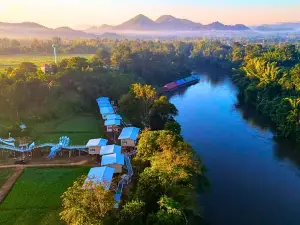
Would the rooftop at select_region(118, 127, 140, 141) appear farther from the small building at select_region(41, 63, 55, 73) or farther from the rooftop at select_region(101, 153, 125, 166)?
the small building at select_region(41, 63, 55, 73)

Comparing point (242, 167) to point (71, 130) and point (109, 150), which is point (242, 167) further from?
point (71, 130)

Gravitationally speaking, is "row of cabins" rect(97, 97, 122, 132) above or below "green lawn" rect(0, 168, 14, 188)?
above

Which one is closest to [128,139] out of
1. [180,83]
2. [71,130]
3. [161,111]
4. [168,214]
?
[161,111]

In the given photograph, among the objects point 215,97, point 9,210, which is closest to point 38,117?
point 9,210

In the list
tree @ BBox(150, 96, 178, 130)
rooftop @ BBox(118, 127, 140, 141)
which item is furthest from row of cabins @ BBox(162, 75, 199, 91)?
rooftop @ BBox(118, 127, 140, 141)

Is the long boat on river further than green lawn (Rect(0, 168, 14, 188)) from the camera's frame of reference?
Yes

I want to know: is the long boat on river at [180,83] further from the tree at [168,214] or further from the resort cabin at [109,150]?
the tree at [168,214]

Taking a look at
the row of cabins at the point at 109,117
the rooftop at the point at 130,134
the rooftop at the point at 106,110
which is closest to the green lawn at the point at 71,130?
the row of cabins at the point at 109,117

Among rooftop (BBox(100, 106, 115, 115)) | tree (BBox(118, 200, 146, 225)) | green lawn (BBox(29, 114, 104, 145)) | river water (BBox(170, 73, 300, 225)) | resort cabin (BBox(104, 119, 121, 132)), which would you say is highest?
tree (BBox(118, 200, 146, 225))
